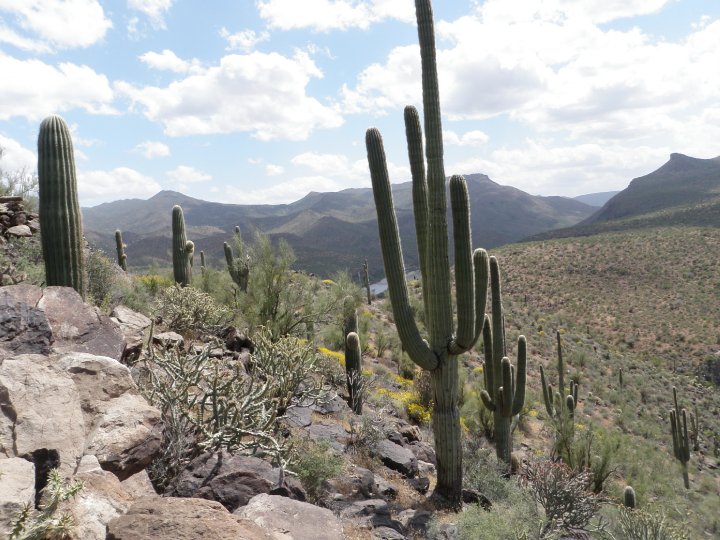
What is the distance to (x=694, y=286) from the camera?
39.6m

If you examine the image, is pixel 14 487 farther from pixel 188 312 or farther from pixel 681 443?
pixel 681 443

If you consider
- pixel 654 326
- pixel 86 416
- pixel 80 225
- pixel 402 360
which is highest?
pixel 80 225

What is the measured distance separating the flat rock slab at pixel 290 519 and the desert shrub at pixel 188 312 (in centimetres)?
687

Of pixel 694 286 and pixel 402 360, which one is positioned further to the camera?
pixel 694 286

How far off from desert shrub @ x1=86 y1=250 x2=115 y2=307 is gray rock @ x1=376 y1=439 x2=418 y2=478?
6.68 metres

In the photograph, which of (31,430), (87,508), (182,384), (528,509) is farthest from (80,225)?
(528,509)

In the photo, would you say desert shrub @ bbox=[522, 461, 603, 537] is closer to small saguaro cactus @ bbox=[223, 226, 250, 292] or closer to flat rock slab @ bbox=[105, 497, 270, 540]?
flat rock slab @ bbox=[105, 497, 270, 540]

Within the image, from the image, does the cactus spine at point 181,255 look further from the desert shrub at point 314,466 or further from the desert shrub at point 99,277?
the desert shrub at point 314,466

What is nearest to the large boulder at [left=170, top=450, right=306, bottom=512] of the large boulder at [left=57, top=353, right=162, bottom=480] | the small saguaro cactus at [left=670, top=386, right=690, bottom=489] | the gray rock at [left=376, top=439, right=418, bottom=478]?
the large boulder at [left=57, top=353, right=162, bottom=480]

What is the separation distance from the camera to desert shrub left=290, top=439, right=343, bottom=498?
619cm

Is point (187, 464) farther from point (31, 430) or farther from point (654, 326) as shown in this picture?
point (654, 326)

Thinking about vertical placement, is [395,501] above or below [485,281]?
below

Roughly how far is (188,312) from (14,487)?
8.02m

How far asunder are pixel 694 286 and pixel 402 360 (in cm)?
3222
